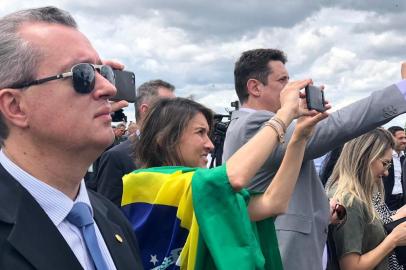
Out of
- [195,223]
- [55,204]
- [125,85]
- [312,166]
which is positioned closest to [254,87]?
[312,166]

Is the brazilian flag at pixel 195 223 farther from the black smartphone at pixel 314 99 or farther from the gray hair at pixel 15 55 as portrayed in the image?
the gray hair at pixel 15 55

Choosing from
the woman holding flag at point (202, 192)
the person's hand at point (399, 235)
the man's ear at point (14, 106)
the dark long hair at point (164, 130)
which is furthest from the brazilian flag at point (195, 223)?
the person's hand at point (399, 235)

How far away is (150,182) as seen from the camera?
2.55m

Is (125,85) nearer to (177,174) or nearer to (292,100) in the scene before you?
(177,174)

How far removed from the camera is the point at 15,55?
148 cm

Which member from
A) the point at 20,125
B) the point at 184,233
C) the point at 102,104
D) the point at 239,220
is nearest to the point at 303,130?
the point at 239,220

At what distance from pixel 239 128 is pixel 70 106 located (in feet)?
5.79

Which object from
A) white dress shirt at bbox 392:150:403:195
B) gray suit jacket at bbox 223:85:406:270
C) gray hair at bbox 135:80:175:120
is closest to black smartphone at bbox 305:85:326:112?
gray suit jacket at bbox 223:85:406:270

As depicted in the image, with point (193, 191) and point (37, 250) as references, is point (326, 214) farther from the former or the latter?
point (37, 250)

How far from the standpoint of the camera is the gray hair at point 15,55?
4.83 feet

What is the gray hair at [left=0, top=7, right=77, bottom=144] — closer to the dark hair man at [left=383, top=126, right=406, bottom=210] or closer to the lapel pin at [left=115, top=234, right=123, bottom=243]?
the lapel pin at [left=115, top=234, right=123, bottom=243]

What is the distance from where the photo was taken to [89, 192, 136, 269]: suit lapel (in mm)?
1643

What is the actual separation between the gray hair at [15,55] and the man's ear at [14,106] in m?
0.02

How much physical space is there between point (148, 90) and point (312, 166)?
2.52 m
